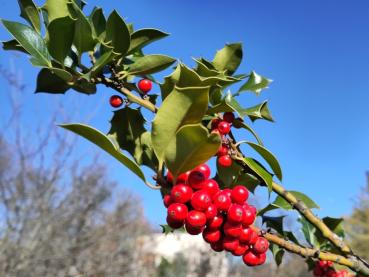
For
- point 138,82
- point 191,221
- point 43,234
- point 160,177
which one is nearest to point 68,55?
point 138,82

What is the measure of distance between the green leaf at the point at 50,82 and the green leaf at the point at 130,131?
166 millimetres

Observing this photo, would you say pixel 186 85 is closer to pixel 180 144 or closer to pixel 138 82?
pixel 180 144

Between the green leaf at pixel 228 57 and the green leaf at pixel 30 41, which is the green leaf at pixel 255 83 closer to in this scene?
the green leaf at pixel 228 57

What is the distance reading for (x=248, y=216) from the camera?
938 mm

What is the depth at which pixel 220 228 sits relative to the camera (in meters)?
0.97

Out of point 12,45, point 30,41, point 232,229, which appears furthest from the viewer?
point 12,45

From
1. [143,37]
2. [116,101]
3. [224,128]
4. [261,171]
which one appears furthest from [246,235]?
[143,37]

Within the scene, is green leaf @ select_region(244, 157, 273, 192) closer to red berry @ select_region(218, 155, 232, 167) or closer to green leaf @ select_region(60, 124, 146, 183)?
red berry @ select_region(218, 155, 232, 167)

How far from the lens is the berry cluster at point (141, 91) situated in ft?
3.74

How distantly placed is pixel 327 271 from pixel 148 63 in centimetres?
108

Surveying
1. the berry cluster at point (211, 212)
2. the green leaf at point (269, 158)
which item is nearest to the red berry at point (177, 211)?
the berry cluster at point (211, 212)

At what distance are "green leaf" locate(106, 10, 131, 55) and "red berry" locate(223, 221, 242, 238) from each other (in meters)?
0.50

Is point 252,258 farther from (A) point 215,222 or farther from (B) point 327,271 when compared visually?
(B) point 327,271

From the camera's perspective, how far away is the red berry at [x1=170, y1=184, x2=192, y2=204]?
896 mm
